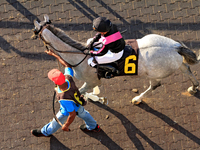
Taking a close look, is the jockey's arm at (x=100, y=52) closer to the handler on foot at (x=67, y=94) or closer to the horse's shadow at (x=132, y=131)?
the handler on foot at (x=67, y=94)

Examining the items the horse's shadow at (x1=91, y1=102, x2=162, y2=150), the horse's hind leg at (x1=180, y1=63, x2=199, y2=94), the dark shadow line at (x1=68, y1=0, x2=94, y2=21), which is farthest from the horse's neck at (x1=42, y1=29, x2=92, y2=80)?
the dark shadow line at (x1=68, y1=0, x2=94, y2=21)

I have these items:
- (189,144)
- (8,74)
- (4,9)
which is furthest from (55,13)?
(189,144)

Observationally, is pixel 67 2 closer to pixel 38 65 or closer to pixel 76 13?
pixel 76 13

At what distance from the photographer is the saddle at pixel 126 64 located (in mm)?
3992

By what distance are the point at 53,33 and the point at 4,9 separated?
3.71 meters

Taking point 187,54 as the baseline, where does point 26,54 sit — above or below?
below

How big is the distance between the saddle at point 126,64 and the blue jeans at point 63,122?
0.98m

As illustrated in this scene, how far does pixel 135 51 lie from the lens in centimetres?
402

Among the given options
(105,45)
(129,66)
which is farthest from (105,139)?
(105,45)

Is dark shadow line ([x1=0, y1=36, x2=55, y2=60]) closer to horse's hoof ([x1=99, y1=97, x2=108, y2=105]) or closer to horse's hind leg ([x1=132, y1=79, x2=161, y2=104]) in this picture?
horse's hoof ([x1=99, y1=97, x2=108, y2=105])

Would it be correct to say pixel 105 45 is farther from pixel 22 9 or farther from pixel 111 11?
pixel 22 9

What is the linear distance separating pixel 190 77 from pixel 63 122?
3.09m

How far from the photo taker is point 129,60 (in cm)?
404

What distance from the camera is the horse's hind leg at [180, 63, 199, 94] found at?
15.8 ft
